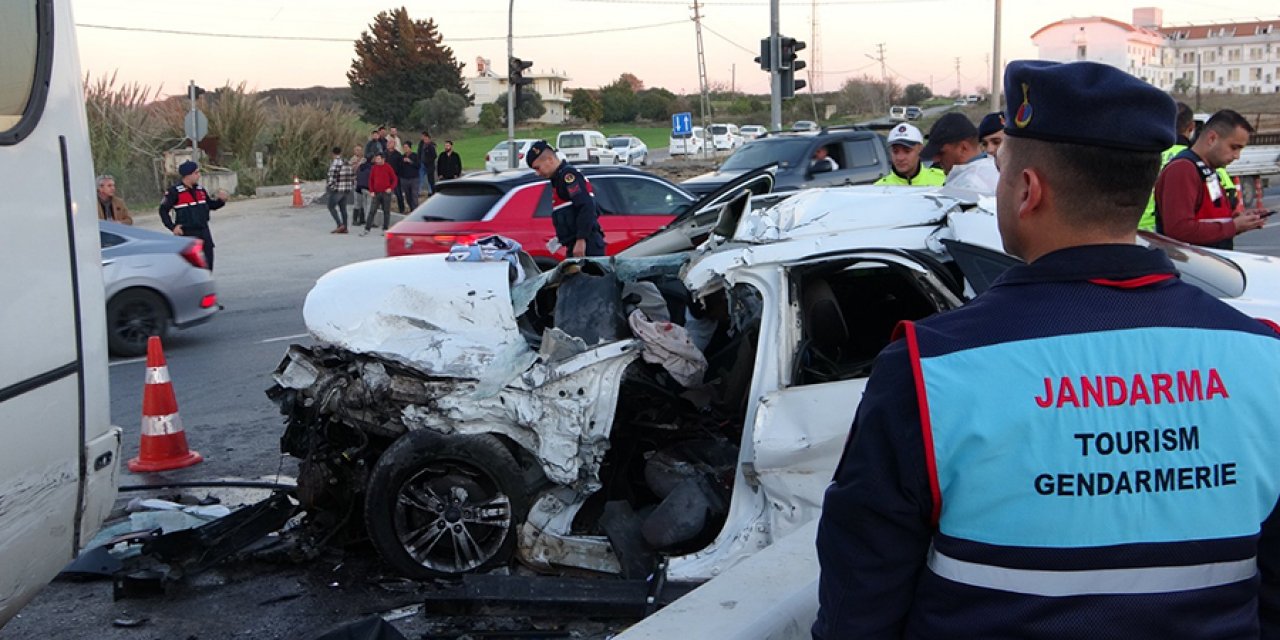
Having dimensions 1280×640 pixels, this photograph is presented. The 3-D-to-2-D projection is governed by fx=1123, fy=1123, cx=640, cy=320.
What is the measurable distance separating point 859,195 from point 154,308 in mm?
7871

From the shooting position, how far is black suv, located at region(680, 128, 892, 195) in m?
16.1

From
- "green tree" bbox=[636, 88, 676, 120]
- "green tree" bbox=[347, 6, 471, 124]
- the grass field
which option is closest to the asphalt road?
the grass field

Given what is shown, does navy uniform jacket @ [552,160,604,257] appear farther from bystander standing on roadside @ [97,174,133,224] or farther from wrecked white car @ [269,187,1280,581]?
bystander standing on roadside @ [97,174,133,224]

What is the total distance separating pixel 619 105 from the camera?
88.1 meters

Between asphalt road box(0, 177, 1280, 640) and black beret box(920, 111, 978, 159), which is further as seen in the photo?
black beret box(920, 111, 978, 159)

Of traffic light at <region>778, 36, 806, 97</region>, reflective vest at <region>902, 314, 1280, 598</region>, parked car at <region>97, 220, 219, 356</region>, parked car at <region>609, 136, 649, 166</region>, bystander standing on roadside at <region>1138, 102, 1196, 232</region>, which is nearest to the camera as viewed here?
reflective vest at <region>902, 314, 1280, 598</region>

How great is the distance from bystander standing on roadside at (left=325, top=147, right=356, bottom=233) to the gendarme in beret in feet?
75.5

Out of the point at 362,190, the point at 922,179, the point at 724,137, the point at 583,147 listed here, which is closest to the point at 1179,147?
the point at 922,179

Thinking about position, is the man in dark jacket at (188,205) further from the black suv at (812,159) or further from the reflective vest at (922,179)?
the reflective vest at (922,179)

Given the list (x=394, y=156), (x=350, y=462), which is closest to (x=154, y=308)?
(x=350, y=462)

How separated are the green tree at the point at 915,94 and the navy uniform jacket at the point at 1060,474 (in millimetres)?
100539

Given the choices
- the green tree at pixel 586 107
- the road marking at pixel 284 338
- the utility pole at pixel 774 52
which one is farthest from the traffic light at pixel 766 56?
the green tree at pixel 586 107

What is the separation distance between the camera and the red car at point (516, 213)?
11430 millimetres

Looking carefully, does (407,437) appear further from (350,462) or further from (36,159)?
(36,159)
